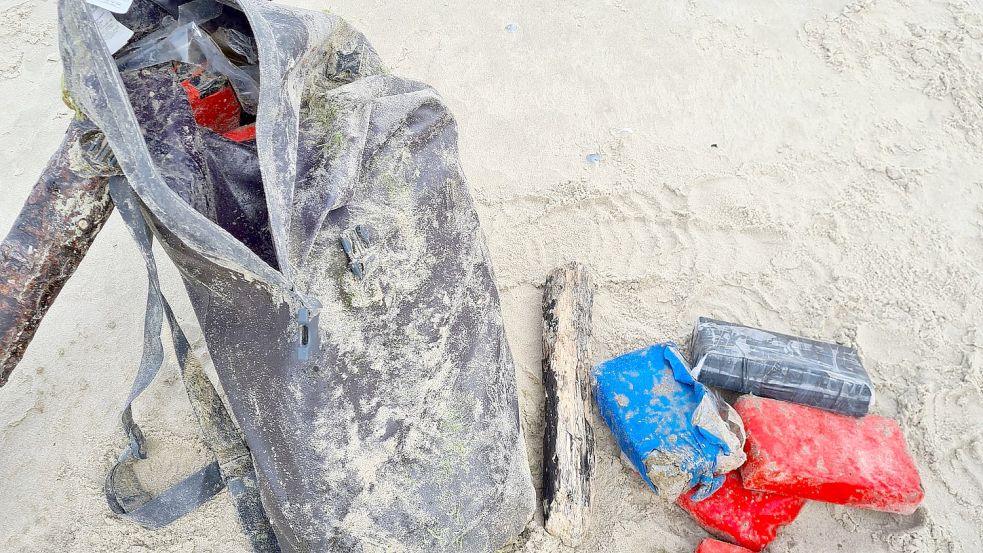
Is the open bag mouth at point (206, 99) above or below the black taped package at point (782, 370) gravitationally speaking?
above

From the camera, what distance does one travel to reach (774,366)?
210cm

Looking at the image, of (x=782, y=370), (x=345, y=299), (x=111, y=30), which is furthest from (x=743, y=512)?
(x=111, y=30)

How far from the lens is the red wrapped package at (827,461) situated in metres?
1.89

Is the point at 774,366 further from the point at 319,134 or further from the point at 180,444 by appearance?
the point at 180,444

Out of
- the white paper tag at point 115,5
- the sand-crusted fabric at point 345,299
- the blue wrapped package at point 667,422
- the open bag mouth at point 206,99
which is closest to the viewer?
the open bag mouth at point 206,99

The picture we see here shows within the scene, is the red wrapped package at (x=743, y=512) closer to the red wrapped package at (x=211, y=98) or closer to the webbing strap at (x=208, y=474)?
the webbing strap at (x=208, y=474)

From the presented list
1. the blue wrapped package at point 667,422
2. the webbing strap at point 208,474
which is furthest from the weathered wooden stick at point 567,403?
the webbing strap at point 208,474

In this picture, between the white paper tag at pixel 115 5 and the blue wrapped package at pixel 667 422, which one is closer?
the white paper tag at pixel 115 5

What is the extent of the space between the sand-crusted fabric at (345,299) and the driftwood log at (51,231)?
13cm

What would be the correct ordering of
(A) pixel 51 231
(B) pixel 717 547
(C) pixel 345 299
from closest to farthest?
Result: (A) pixel 51 231
(C) pixel 345 299
(B) pixel 717 547

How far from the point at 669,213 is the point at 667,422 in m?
1.03

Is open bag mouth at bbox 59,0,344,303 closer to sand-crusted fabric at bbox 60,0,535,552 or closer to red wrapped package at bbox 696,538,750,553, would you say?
sand-crusted fabric at bbox 60,0,535,552

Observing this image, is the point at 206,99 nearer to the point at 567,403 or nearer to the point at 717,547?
the point at 567,403

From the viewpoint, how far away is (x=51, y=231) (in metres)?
1.39
